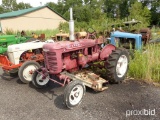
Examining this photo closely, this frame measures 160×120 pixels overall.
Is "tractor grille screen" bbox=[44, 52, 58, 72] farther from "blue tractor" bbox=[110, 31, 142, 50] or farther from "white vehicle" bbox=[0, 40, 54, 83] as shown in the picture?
"blue tractor" bbox=[110, 31, 142, 50]

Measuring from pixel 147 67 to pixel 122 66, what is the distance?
0.71 meters

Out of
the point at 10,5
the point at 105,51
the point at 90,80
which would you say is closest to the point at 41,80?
the point at 90,80

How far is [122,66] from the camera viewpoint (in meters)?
4.73

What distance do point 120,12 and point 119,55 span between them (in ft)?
148

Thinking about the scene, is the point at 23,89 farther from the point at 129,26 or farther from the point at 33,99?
the point at 129,26

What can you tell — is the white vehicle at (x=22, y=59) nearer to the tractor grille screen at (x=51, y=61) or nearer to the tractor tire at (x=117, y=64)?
the tractor grille screen at (x=51, y=61)

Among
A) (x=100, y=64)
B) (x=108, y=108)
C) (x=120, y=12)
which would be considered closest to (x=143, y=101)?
(x=108, y=108)

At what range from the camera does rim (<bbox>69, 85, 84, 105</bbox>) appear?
137 inches

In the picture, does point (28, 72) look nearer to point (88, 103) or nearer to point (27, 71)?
point (27, 71)

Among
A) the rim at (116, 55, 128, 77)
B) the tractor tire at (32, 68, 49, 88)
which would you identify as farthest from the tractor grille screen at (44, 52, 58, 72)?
the rim at (116, 55, 128, 77)

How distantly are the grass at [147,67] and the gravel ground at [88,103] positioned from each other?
343 mm

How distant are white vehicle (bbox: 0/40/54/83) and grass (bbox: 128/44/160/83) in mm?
2789

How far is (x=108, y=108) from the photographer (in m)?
3.43

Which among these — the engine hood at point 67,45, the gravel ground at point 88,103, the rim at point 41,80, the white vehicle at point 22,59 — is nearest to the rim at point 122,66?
the gravel ground at point 88,103
